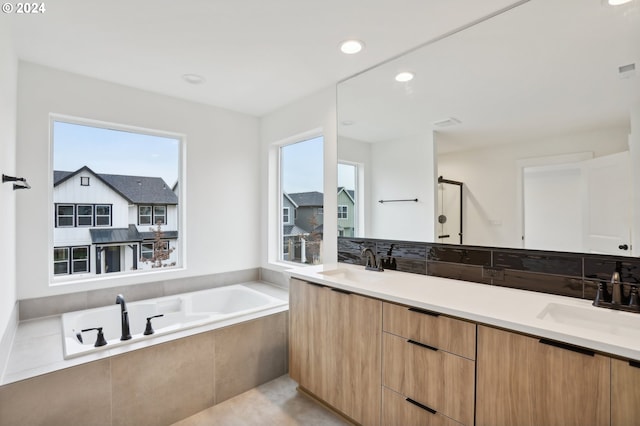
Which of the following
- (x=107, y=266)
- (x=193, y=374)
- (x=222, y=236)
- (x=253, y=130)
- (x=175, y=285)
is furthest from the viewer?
(x=253, y=130)

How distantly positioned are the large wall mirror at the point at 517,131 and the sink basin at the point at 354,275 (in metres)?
0.35

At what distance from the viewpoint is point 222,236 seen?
3354 millimetres

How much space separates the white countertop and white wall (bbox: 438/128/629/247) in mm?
320

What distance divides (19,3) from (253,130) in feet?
6.91

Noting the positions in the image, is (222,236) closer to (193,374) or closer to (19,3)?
(193,374)

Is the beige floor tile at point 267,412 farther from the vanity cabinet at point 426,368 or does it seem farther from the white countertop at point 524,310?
the white countertop at point 524,310

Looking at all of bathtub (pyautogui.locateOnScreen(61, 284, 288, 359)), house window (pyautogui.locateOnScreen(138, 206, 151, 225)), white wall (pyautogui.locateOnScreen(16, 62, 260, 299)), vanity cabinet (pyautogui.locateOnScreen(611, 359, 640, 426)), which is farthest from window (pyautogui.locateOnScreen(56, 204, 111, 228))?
vanity cabinet (pyautogui.locateOnScreen(611, 359, 640, 426))

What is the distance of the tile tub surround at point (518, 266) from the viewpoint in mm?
1524

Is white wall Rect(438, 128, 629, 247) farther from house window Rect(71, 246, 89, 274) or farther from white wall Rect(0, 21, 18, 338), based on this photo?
house window Rect(71, 246, 89, 274)

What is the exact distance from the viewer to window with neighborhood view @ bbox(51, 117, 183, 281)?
257 cm

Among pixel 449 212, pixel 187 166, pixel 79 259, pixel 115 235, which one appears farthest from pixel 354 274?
pixel 79 259

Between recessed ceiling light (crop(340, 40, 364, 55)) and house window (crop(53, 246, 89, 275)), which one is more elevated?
recessed ceiling light (crop(340, 40, 364, 55))

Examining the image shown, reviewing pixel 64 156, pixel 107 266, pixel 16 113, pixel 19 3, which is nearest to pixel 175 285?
pixel 107 266

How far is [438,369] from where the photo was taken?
1.48 metres
